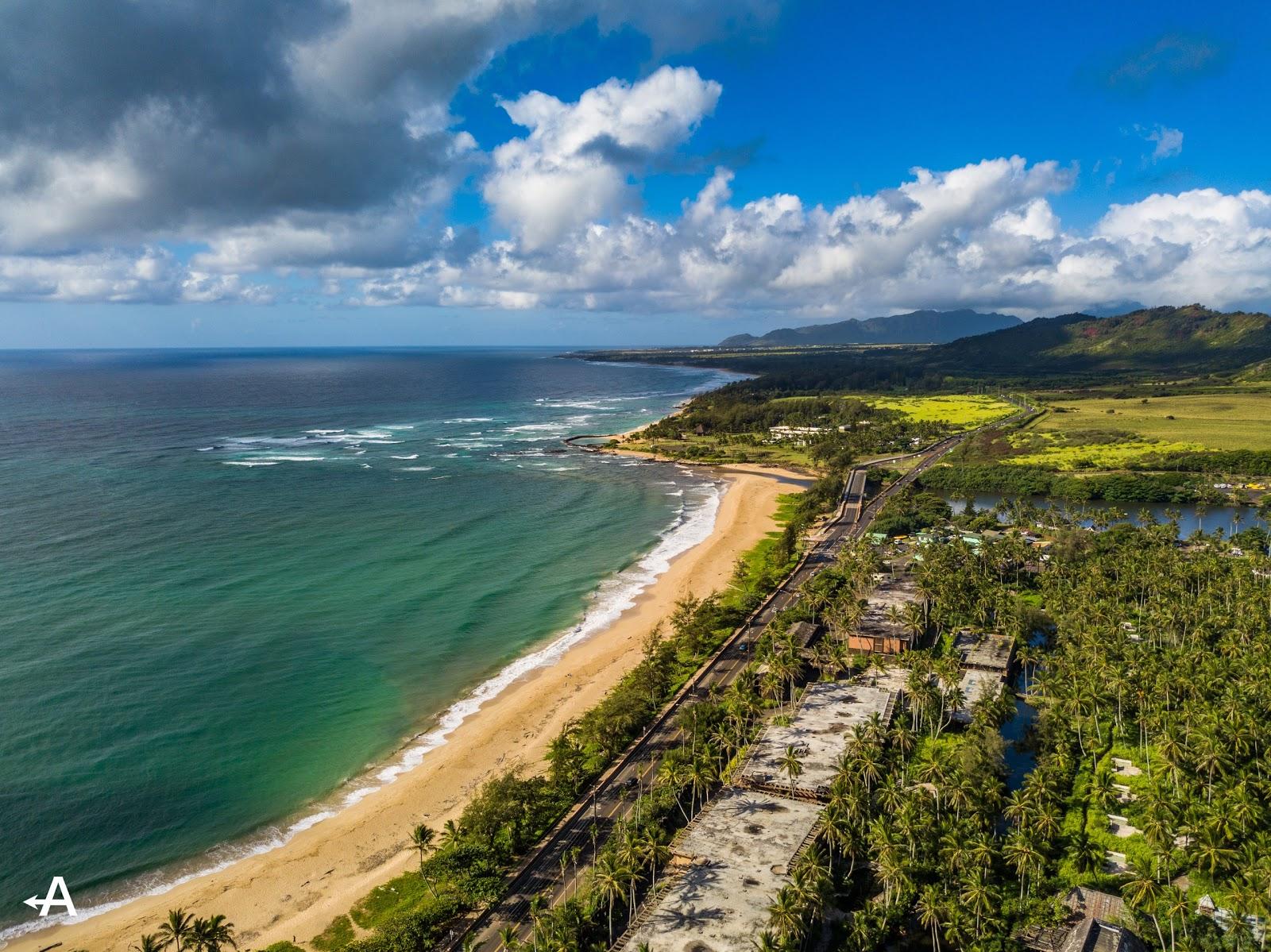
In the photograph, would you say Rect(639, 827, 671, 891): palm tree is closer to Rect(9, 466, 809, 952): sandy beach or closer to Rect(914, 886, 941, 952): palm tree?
Rect(914, 886, 941, 952): palm tree

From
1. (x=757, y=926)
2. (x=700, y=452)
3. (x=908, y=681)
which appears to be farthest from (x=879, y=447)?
(x=757, y=926)

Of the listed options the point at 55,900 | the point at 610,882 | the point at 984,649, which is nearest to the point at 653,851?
the point at 610,882

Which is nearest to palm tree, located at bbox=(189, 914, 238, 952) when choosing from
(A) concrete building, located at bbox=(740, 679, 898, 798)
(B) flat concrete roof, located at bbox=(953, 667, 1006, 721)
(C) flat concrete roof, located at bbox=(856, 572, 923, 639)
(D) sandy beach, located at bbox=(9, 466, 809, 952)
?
(D) sandy beach, located at bbox=(9, 466, 809, 952)

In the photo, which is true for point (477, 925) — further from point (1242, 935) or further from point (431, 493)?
point (431, 493)

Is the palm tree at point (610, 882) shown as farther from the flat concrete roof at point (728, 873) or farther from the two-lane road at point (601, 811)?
the two-lane road at point (601, 811)

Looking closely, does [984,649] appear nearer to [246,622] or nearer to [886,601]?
[886,601]
